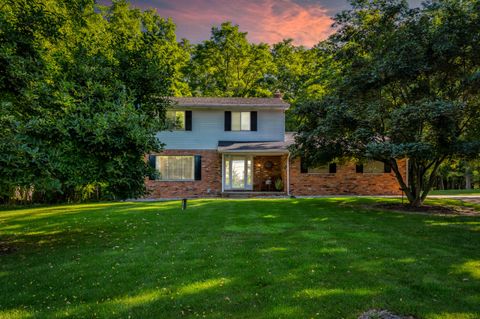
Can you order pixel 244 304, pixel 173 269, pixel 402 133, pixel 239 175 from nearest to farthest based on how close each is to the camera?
pixel 244 304, pixel 173 269, pixel 402 133, pixel 239 175

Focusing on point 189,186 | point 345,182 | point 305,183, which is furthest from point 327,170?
point 189,186

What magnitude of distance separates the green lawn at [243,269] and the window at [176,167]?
940 centimetres

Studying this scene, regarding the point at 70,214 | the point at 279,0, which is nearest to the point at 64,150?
the point at 70,214

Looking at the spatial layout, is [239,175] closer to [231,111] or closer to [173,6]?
[231,111]

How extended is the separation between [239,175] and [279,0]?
33.5 ft

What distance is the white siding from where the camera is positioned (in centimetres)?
1839

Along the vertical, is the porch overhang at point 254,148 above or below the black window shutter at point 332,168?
above

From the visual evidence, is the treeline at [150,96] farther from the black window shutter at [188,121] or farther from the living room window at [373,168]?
the black window shutter at [188,121]

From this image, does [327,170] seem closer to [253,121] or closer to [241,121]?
[253,121]

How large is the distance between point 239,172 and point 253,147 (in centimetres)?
271

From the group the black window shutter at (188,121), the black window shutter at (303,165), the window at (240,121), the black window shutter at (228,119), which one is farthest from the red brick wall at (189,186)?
the black window shutter at (303,165)

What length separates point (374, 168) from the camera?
18.3 m

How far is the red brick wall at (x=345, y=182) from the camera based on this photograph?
18016 millimetres

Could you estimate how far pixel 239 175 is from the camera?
1952cm
